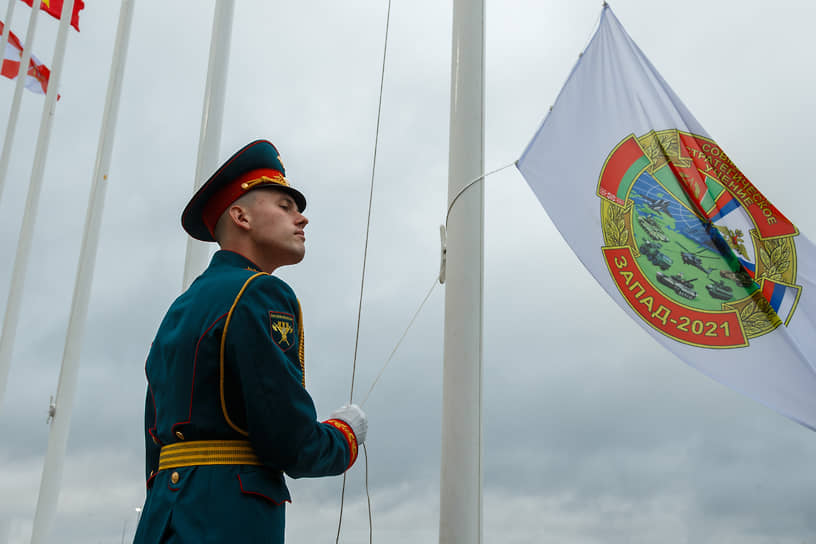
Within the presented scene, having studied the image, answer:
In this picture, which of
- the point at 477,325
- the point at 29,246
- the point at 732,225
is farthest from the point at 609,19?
the point at 29,246

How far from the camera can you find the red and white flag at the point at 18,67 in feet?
24.4

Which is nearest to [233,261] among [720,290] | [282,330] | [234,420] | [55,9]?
[282,330]

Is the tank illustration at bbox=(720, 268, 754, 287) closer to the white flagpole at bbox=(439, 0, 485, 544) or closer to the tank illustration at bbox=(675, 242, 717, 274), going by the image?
the tank illustration at bbox=(675, 242, 717, 274)

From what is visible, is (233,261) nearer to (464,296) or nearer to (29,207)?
(464,296)

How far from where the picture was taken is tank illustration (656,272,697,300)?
3.63 meters

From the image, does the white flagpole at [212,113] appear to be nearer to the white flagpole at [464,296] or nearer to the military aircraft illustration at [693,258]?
the white flagpole at [464,296]

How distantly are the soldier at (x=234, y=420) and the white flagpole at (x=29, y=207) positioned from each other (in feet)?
16.0

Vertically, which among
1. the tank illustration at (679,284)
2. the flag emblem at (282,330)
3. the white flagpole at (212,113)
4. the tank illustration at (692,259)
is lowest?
the flag emblem at (282,330)

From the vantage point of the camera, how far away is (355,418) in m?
1.95

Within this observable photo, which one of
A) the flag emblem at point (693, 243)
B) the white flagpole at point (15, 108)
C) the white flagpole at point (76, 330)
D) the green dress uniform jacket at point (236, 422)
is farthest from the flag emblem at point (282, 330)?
the white flagpole at point (15, 108)

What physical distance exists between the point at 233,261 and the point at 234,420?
0.47 meters

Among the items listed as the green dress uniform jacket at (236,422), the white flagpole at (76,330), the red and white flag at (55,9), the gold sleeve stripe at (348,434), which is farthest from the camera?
the red and white flag at (55,9)

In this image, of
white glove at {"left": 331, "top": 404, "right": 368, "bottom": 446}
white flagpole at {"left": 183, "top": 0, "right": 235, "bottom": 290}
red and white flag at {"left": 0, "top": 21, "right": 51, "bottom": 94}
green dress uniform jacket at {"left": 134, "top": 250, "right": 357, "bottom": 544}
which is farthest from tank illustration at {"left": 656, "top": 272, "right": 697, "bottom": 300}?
red and white flag at {"left": 0, "top": 21, "right": 51, "bottom": 94}

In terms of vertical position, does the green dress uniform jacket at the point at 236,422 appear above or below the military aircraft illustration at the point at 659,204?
below
